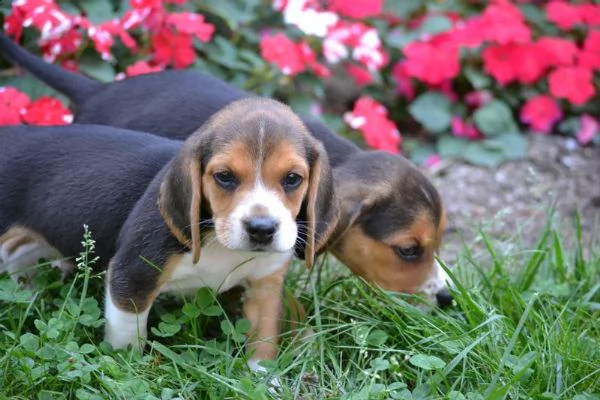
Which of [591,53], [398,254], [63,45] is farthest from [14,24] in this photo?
[591,53]

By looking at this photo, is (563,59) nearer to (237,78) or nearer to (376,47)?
(376,47)

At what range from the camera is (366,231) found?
541cm

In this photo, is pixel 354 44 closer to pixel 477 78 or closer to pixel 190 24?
pixel 477 78

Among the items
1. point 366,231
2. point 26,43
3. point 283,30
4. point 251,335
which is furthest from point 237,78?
point 251,335

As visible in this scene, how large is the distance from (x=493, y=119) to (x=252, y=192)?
168 inches

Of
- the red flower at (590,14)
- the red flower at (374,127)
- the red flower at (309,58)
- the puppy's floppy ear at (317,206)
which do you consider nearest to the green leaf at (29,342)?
the puppy's floppy ear at (317,206)

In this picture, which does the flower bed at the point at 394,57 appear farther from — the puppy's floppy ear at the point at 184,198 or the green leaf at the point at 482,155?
the puppy's floppy ear at the point at 184,198

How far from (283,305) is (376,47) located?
10.4 ft

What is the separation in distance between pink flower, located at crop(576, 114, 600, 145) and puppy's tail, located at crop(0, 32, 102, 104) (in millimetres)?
4167

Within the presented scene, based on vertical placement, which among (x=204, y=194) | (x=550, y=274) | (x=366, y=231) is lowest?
(x=550, y=274)

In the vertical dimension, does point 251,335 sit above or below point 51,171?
below

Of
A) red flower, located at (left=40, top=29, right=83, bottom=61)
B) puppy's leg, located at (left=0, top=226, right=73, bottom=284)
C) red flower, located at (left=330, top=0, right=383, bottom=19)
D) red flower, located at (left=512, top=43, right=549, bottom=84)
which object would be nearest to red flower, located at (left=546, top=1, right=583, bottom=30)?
red flower, located at (left=512, top=43, right=549, bottom=84)

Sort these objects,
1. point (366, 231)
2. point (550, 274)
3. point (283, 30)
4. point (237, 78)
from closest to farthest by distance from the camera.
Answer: point (366, 231), point (550, 274), point (237, 78), point (283, 30)

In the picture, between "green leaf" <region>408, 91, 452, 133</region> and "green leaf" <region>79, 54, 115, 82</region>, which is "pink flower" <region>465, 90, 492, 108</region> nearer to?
"green leaf" <region>408, 91, 452, 133</region>
